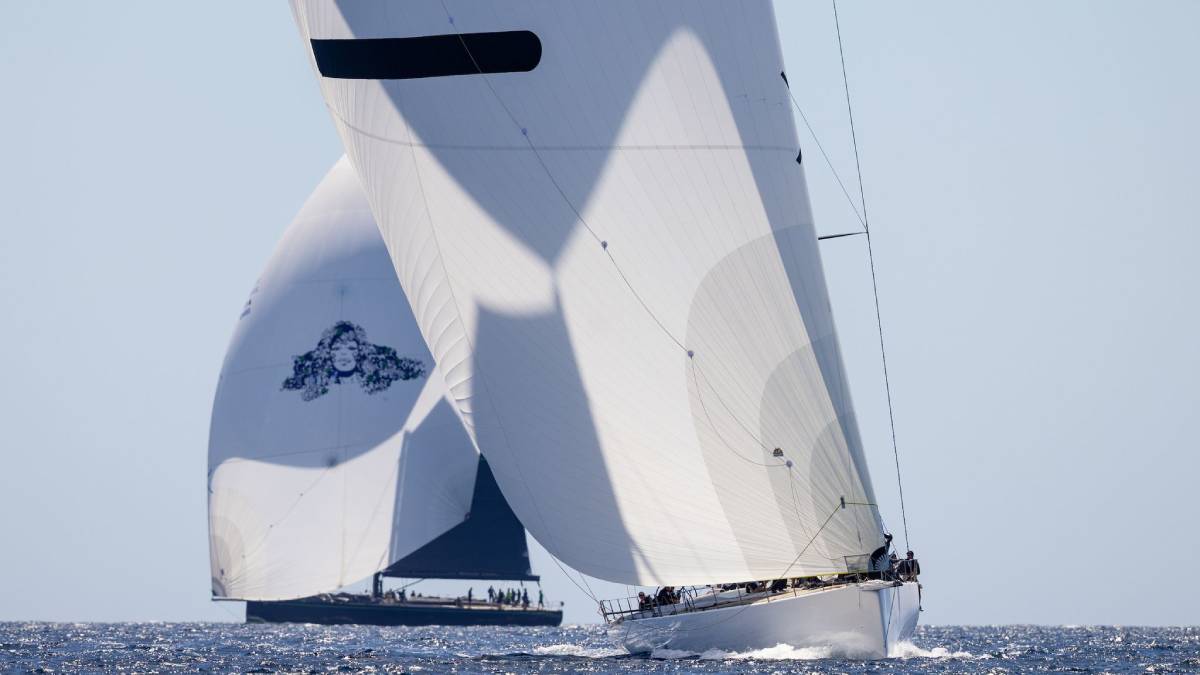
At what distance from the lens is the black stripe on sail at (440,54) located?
22.3 meters

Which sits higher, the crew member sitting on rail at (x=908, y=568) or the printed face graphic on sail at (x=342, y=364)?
the printed face graphic on sail at (x=342, y=364)

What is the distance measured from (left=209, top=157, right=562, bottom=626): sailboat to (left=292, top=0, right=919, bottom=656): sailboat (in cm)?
1964

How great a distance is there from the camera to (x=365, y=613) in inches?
1962

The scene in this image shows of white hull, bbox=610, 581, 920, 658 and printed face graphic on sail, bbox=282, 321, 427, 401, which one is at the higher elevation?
printed face graphic on sail, bbox=282, 321, 427, 401

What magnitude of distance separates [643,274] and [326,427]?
865 inches

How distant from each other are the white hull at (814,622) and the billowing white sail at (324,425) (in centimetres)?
1989

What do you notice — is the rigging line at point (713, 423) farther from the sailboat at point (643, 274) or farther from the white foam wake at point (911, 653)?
the white foam wake at point (911, 653)

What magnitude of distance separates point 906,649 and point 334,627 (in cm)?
2816

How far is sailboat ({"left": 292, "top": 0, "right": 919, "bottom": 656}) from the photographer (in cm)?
2212

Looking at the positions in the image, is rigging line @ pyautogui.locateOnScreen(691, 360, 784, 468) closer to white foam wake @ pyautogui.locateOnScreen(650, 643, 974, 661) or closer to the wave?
white foam wake @ pyautogui.locateOnScreen(650, 643, 974, 661)

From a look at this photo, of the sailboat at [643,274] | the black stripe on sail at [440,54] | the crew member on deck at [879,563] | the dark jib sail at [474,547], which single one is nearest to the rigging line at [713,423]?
the sailboat at [643,274]

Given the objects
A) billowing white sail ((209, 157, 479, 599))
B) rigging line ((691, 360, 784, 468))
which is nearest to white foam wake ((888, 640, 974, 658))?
rigging line ((691, 360, 784, 468))

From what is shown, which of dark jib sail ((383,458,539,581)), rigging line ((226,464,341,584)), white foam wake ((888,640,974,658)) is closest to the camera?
white foam wake ((888,640,974,658))

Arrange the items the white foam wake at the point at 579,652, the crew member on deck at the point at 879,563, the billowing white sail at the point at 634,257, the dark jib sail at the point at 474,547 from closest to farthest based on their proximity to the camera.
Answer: the billowing white sail at the point at 634,257 → the crew member on deck at the point at 879,563 → the white foam wake at the point at 579,652 → the dark jib sail at the point at 474,547
